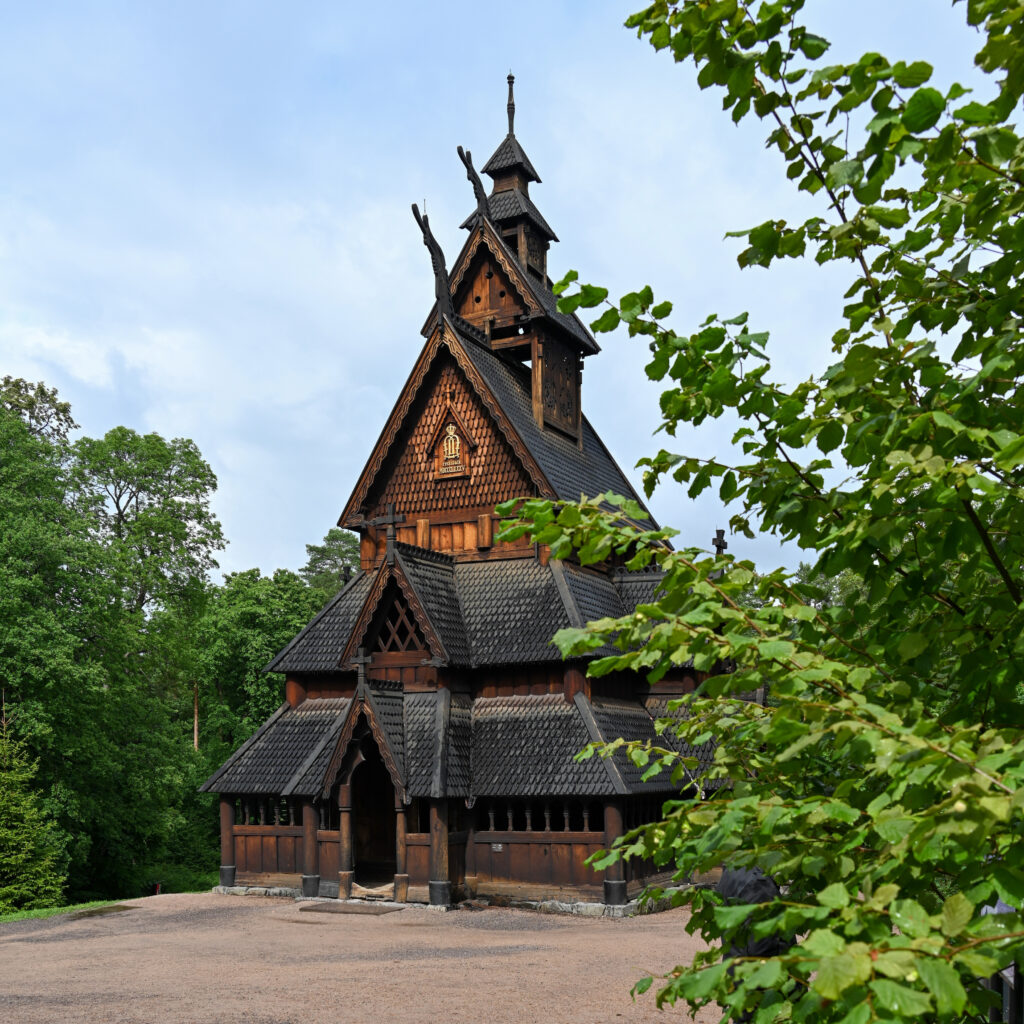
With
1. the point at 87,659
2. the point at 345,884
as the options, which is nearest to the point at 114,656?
the point at 87,659

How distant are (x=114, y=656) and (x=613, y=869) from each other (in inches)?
860

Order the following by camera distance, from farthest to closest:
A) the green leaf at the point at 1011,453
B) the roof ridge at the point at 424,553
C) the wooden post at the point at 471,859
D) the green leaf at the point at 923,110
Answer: the roof ridge at the point at 424,553
the wooden post at the point at 471,859
the green leaf at the point at 923,110
the green leaf at the point at 1011,453

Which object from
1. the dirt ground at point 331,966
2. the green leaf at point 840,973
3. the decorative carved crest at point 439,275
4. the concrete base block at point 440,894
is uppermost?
the decorative carved crest at point 439,275

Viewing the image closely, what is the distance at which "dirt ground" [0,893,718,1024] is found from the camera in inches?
430

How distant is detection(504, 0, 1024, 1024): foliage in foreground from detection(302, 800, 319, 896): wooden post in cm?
1823

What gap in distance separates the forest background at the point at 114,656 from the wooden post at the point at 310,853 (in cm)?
779

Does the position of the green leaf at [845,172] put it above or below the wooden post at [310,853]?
above

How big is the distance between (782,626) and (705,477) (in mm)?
665

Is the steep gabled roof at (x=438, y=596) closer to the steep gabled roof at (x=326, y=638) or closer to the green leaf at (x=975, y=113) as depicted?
the steep gabled roof at (x=326, y=638)

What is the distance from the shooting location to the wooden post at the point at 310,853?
2075 cm

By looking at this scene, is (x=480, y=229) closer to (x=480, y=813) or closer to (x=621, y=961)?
(x=480, y=813)

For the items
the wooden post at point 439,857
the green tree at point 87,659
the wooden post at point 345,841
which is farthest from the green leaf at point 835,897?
the green tree at point 87,659

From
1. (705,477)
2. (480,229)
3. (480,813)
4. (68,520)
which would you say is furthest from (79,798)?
(705,477)

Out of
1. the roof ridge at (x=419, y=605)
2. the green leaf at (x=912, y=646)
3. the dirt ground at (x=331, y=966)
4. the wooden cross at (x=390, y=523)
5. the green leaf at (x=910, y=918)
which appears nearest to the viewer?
the green leaf at (x=910, y=918)
